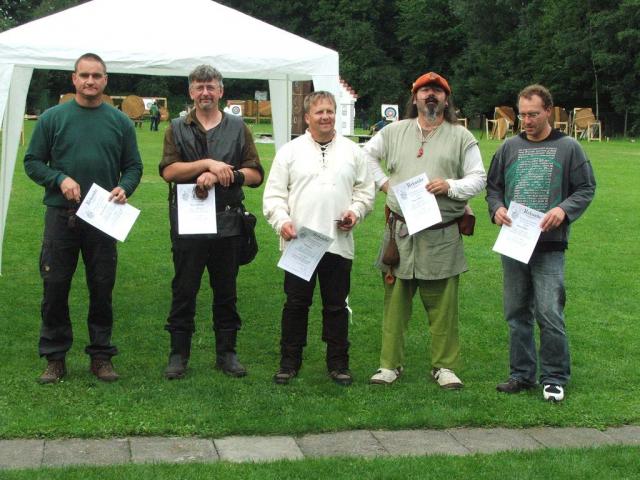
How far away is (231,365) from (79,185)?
1.56 m

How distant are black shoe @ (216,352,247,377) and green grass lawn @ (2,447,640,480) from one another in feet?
5.45

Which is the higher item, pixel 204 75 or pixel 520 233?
pixel 204 75

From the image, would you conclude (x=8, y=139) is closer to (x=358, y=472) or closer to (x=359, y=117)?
(x=358, y=472)

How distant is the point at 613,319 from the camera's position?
8.31 metres

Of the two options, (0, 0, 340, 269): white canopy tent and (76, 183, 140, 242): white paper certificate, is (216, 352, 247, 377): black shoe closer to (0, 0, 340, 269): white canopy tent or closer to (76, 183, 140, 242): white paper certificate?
(76, 183, 140, 242): white paper certificate

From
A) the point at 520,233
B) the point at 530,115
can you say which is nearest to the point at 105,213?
the point at 520,233

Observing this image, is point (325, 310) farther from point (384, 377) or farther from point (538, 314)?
point (538, 314)

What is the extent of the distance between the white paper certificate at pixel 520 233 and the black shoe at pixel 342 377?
4.25ft

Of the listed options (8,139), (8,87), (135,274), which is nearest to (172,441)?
(8,87)

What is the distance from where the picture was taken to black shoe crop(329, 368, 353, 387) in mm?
6193

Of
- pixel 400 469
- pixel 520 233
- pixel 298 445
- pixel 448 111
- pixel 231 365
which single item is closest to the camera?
pixel 400 469

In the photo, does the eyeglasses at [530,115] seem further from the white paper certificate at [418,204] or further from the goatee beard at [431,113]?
the white paper certificate at [418,204]

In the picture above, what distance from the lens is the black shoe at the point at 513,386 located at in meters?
6.09

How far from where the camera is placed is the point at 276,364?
6770 millimetres
